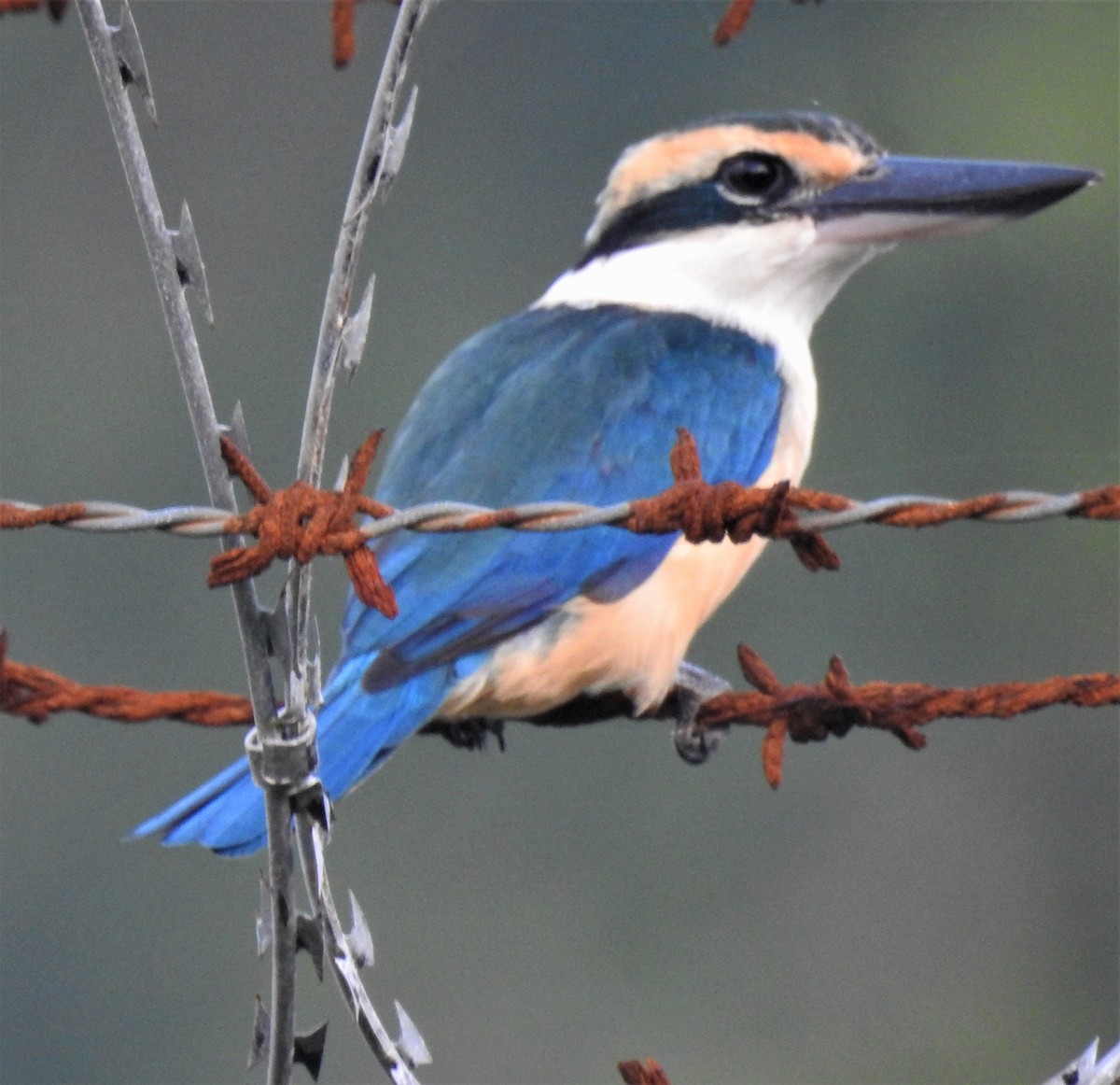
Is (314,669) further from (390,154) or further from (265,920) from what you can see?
(390,154)

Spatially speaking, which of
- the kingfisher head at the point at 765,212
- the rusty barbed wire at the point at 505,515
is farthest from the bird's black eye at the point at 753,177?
the rusty barbed wire at the point at 505,515

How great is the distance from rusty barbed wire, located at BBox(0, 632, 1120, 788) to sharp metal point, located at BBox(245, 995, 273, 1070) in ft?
0.82

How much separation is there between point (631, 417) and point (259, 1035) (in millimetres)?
1209

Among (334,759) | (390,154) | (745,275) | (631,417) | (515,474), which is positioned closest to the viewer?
(390,154)

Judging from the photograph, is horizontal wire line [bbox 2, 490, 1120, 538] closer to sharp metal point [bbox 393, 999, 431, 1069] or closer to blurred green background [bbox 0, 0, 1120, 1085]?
sharp metal point [bbox 393, 999, 431, 1069]

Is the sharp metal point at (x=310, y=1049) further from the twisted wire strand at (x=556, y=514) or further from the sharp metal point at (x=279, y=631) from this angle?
the twisted wire strand at (x=556, y=514)

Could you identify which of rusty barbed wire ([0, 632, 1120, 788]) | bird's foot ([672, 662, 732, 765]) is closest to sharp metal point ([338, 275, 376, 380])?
rusty barbed wire ([0, 632, 1120, 788])

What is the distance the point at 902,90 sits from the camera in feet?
37.3

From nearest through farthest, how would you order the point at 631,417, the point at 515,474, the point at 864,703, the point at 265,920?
1. the point at 265,920
2. the point at 864,703
3. the point at 515,474
4. the point at 631,417

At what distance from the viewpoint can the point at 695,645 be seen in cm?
1005

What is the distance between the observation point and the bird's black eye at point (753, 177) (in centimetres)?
297

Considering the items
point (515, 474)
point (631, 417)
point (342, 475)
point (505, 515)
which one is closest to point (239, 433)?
point (342, 475)

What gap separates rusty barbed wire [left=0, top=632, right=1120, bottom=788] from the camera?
1.82 m

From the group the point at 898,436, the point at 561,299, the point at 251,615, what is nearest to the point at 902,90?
the point at 898,436
